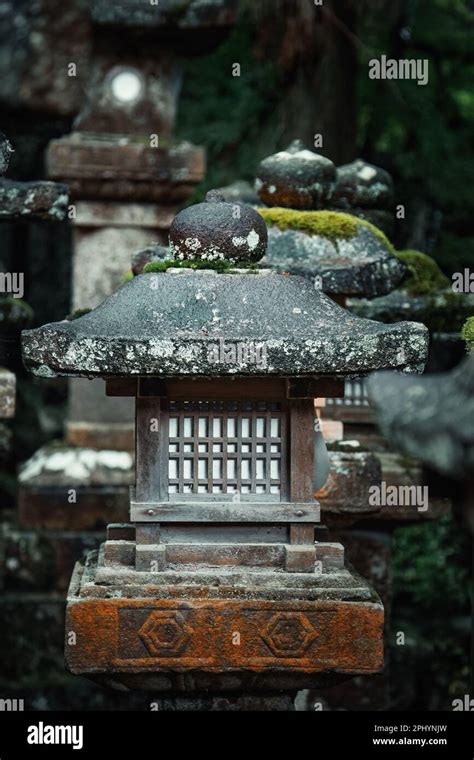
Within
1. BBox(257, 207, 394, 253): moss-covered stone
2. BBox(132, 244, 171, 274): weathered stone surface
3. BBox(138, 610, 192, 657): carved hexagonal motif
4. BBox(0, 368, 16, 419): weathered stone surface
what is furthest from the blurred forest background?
BBox(138, 610, 192, 657): carved hexagonal motif

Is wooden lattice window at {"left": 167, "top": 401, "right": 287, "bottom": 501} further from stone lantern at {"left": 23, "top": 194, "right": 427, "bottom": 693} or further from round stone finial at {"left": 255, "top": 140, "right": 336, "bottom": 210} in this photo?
round stone finial at {"left": 255, "top": 140, "right": 336, "bottom": 210}

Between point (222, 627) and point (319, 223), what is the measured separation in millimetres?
2429

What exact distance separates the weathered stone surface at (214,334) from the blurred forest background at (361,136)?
4.74 meters

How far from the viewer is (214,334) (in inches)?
230

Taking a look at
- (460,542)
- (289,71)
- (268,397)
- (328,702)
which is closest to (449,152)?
(289,71)

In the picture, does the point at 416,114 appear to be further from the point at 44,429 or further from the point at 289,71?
the point at 44,429

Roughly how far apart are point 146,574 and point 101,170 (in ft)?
14.3

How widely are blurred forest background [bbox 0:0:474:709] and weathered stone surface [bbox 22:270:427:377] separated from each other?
15.5 feet

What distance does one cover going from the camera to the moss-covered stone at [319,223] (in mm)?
7344

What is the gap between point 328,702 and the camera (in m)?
9.12

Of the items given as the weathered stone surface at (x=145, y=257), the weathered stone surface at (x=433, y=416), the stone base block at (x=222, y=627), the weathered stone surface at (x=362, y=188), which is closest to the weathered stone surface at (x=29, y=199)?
the weathered stone surface at (x=145, y=257)

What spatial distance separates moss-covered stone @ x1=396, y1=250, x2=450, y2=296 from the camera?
331 inches

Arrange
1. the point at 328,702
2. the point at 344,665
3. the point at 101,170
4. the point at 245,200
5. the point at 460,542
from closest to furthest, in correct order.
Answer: the point at 344,665 < the point at 245,200 < the point at 328,702 < the point at 101,170 < the point at 460,542

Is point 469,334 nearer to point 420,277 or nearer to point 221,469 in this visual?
point 221,469
